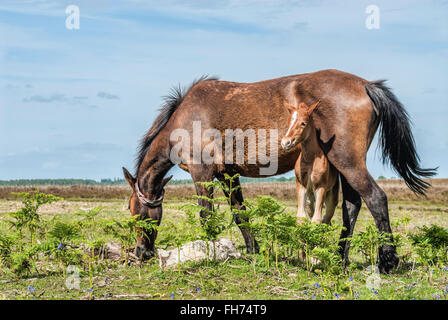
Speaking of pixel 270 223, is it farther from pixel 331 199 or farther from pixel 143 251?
pixel 143 251

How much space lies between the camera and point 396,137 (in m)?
9.52

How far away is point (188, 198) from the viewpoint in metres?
28.8

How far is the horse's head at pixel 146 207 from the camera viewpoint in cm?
1072

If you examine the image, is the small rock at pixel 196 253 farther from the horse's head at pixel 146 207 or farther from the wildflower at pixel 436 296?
the wildflower at pixel 436 296

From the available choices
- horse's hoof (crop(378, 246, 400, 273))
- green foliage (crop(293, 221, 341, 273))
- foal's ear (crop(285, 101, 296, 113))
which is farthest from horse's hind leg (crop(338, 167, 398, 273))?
foal's ear (crop(285, 101, 296, 113))

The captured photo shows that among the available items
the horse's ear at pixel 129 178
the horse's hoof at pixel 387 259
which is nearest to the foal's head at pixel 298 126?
the horse's hoof at pixel 387 259

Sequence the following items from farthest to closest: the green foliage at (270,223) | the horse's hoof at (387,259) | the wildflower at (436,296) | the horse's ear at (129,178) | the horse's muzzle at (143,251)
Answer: the horse's ear at (129,178) → the horse's muzzle at (143,251) → the horse's hoof at (387,259) → the green foliage at (270,223) → the wildflower at (436,296)

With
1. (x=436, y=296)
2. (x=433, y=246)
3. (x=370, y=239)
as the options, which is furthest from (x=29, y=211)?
(x=433, y=246)

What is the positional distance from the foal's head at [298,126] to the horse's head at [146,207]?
393 centimetres

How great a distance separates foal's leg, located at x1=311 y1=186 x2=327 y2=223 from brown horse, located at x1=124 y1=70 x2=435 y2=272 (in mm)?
523

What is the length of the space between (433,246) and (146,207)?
6.14m
